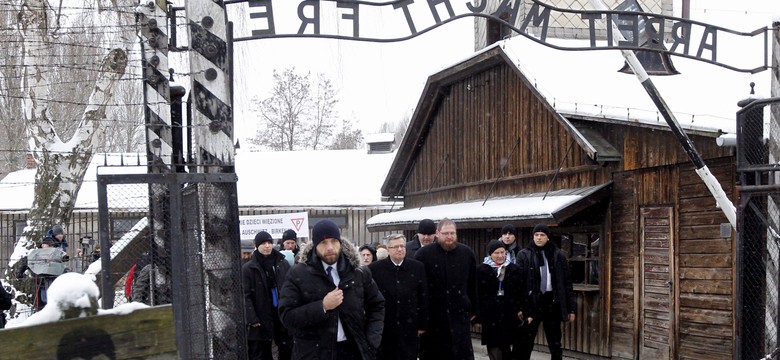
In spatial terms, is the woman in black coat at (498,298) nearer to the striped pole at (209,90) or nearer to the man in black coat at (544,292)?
the man in black coat at (544,292)

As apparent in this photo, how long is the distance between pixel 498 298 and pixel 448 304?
204cm

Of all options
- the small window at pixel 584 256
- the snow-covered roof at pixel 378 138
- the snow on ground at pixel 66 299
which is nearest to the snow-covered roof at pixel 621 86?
the small window at pixel 584 256

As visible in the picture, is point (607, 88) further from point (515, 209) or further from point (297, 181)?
point (297, 181)

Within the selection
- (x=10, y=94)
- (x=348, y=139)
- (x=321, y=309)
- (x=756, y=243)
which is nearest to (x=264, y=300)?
(x=321, y=309)

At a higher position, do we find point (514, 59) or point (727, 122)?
point (514, 59)

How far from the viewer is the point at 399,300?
30.3 ft

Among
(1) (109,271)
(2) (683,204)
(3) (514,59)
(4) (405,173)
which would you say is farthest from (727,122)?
(4) (405,173)

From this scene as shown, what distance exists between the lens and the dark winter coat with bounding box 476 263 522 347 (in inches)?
448

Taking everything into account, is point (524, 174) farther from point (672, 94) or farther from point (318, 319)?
point (318, 319)

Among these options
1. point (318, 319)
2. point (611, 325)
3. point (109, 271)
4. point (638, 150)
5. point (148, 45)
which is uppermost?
point (148, 45)

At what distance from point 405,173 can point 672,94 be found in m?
10.7

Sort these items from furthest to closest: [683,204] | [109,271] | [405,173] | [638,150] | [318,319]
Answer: [405,173], [638,150], [683,204], [318,319], [109,271]

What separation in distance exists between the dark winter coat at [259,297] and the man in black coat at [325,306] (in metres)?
3.15

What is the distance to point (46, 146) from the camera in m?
12.0
